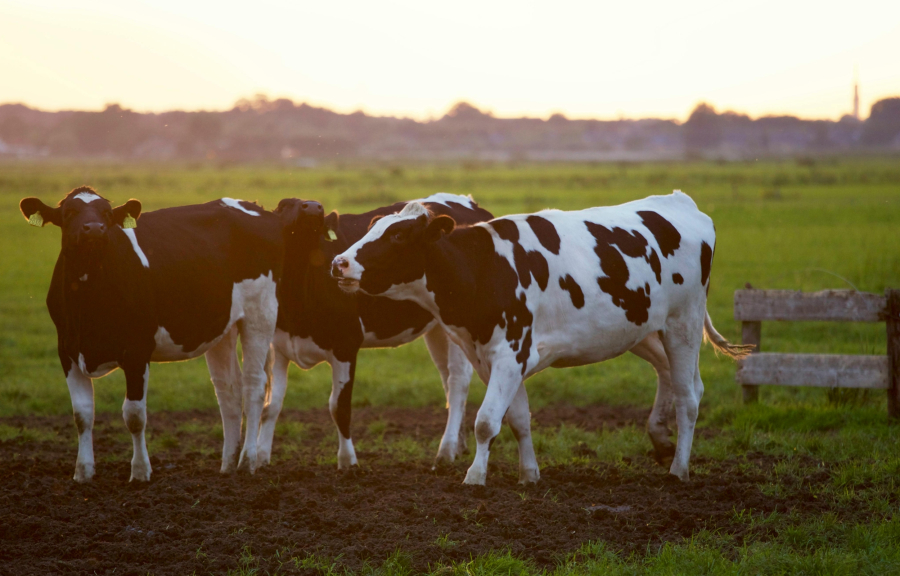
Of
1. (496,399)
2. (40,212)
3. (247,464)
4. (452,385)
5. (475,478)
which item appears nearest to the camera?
(496,399)

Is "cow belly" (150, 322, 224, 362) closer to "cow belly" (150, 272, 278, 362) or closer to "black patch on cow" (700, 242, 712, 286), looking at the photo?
"cow belly" (150, 272, 278, 362)

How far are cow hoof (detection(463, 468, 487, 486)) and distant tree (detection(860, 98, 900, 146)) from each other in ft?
563

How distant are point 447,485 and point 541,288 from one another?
1719mm

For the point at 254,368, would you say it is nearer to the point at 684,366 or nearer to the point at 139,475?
the point at 139,475

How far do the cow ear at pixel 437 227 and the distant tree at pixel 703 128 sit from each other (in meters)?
186

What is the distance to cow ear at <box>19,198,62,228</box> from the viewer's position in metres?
6.70

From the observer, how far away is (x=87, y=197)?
6.73m

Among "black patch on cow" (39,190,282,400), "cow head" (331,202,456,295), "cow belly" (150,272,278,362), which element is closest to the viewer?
"cow head" (331,202,456,295)

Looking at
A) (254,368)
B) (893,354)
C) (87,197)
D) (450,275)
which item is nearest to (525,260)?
(450,275)

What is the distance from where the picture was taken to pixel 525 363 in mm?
6602

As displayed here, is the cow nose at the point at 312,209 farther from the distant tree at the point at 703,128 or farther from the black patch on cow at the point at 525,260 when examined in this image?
the distant tree at the point at 703,128

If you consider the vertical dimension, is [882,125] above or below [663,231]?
above

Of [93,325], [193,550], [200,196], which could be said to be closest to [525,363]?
[193,550]

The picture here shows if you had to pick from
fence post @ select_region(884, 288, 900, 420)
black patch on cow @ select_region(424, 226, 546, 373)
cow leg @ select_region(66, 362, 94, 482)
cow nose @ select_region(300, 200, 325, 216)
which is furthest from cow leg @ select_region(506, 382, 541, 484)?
fence post @ select_region(884, 288, 900, 420)
